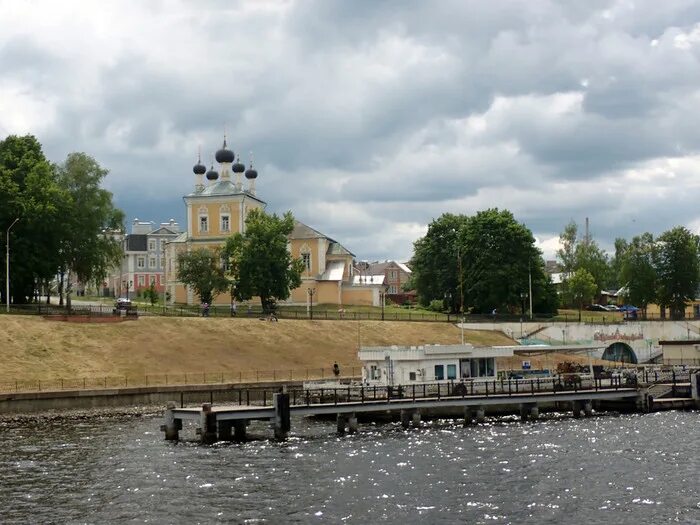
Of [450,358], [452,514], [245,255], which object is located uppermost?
[245,255]

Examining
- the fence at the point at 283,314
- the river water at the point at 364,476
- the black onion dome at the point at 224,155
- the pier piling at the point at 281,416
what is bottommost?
the river water at the point at 364,476

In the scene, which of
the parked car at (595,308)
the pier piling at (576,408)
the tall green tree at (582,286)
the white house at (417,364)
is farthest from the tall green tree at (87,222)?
the parked car at (595,308)

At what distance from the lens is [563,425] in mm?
59719

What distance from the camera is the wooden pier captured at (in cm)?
5384

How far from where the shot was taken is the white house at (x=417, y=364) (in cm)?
6631

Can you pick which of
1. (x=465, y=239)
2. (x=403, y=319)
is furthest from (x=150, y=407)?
(x=465, y=239)

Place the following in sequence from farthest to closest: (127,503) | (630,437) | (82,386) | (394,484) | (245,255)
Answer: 1. (245,255)
2. (82,386)
3. (630,437)
4. (394,484)
5. (127,503)

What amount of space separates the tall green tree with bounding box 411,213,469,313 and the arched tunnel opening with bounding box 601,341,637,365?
25.5 metres

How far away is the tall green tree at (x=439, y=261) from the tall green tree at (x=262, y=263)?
26642 millimetres

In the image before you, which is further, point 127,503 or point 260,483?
point 260,483

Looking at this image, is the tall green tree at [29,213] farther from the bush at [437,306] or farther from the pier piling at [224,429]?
the bush at [437,306]

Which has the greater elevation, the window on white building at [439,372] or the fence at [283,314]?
the fence at [283,314]

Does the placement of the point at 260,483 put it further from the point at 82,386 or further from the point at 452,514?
the point at 82,386

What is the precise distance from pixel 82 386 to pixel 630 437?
38.7 metres
